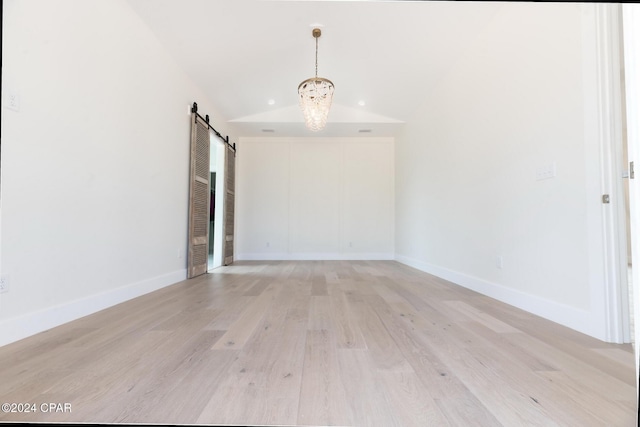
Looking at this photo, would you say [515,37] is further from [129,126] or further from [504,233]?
[129,126]

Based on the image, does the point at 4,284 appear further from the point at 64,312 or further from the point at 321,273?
the point at 321,273

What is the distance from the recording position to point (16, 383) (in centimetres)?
127

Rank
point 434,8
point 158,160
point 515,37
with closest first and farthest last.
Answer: point 515,37 < point 434,8 < point 158,160

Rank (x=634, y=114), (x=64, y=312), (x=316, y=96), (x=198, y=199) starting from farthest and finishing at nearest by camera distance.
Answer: (x=198, y=199), (x=316, y=96), (x=64, y=312), (x=634, y=114)

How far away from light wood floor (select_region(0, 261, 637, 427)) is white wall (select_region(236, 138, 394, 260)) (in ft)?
14.4

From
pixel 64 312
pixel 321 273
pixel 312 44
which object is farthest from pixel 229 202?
pixel 64 312

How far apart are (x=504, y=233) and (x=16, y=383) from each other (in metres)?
3.23

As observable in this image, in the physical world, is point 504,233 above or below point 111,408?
above

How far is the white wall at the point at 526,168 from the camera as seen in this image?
6.65ft

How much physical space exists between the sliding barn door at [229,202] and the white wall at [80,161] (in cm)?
224

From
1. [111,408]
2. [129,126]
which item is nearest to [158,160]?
[129,126]

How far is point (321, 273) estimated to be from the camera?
15.4 ft

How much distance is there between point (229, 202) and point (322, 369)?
16.5ft

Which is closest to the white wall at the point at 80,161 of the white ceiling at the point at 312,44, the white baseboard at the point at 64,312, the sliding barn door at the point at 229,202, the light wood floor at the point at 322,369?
the white baseboard at the point at 64,312
